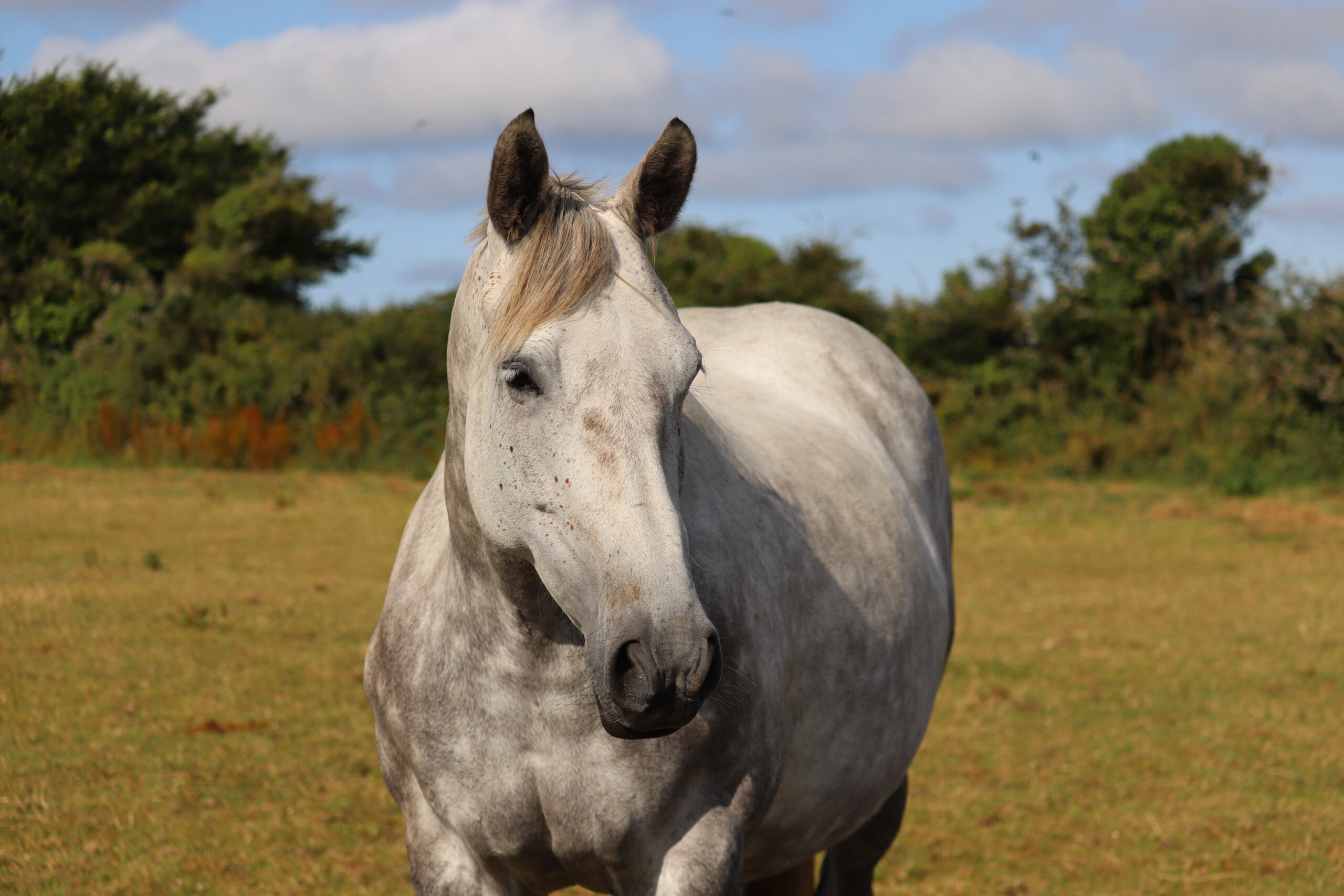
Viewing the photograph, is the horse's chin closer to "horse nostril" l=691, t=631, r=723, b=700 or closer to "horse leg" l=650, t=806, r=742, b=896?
"horse nostril" l=691, t=631, r=723, b=700

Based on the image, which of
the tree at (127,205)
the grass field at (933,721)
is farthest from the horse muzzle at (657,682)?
the tree at (127,205)

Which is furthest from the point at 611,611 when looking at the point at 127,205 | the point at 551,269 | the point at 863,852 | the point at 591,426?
the point at 127,205

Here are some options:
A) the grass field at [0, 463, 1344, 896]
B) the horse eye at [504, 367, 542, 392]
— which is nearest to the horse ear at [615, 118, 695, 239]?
the horse eye at [504, 367, 542, 392]

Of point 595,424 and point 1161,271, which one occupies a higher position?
point 1161,271

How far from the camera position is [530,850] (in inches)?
73.0

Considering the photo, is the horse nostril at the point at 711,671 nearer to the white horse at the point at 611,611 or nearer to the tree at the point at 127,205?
the white horse at the point at 611,611

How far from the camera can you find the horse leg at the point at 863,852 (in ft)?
9.78

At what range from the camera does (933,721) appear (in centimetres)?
551

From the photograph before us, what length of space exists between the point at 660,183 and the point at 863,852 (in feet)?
6.74

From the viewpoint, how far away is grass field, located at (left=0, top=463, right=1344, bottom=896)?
150 inches

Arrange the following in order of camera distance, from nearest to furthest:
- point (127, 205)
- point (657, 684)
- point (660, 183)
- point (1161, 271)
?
point (657, 684) < point (660, 183) < point (1161, 271) < point (127, 205)

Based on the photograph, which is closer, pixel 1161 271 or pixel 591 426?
pixel 591 426

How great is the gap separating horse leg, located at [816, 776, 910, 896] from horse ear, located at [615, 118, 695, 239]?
6.13 ft

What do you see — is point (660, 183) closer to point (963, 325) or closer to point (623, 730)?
point (623, 730)
